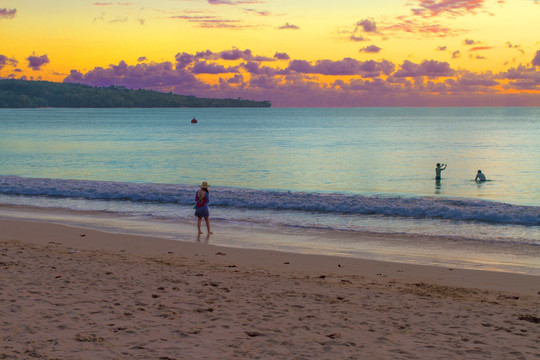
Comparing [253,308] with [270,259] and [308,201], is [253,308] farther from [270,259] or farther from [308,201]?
[308,201]

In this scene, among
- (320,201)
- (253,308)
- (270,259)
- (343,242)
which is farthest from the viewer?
(320,201)

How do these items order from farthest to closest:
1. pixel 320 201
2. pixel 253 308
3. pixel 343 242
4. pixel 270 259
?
pixel 320 201
pixel 343 242
pixel 270 259
pixel 253 308

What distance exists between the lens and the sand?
6.55 m

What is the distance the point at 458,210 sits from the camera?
2031 centimetres

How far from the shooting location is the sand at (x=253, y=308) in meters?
6.55

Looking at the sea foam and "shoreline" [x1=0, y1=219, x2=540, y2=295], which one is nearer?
"shoreline" [x1=0, y1=219, x2=540, y2=295]

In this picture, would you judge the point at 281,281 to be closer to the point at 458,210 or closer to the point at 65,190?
the point at 458,210

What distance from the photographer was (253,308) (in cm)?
822

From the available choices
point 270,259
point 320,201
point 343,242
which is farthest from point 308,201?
point 270,259

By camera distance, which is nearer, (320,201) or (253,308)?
(253,308)

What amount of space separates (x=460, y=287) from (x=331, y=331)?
13.0 feet

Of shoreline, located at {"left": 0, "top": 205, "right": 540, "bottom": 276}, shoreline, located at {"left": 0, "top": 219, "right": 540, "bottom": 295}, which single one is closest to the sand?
shoreline, located at {"left": 0, "top": 219, "right": 540, "bottom": 295}

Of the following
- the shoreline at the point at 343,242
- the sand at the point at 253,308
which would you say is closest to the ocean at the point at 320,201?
the shoreline at the point at 343,242

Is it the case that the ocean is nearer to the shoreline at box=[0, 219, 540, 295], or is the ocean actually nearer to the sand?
the shoreline at box=[0, 219, 540, 295]
